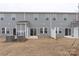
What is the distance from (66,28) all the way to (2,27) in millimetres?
866

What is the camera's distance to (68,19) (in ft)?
9.47

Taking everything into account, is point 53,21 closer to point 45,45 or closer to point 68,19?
point 68,19

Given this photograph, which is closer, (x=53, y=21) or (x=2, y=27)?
(x=2, y=27)

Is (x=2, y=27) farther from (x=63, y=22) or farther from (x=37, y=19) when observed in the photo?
(x=63, y=22)

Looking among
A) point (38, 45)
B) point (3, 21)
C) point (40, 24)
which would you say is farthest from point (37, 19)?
point (38, 45)

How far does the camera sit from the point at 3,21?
8.91ft

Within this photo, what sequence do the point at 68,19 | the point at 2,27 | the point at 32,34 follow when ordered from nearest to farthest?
1. the point at 2,27
2. the point at 32,34
3. the point at 68,19
